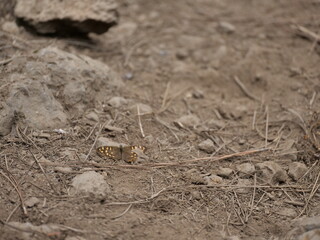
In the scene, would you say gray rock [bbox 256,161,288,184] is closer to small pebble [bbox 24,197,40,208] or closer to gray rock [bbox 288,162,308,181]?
gray rock [bbox 288,162,308,181]

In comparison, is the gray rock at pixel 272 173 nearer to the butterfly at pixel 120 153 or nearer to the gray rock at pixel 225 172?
the gray rock at pixel 225 172

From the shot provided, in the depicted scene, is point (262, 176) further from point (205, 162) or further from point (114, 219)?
point (114, 219)

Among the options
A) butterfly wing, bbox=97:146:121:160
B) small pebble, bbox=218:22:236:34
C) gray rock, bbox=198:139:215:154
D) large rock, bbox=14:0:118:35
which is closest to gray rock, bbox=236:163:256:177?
gray rock, bbox=198:139:215:154

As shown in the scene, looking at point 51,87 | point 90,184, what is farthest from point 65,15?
point 90,184

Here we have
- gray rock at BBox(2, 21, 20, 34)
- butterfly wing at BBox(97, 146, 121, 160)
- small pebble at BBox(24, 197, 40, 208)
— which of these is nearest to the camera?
small pebble at BBox(24, 197, 40, 208)

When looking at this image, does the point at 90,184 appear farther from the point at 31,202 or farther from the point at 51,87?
the point at 51,87

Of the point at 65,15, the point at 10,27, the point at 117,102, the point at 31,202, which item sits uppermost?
the point at 65,15

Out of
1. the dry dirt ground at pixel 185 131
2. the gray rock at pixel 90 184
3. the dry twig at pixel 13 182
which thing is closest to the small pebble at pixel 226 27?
the dry dirt ground at pixel 185 131
